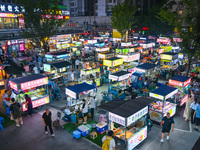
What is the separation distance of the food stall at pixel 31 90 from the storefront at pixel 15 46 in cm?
1920

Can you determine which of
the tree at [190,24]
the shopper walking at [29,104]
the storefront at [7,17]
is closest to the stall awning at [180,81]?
the tree at [190,24]

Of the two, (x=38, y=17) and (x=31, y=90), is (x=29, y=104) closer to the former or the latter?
(x=31, y=90)

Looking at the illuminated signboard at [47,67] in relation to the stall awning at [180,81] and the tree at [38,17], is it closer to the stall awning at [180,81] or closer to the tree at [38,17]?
the tree at [38,17]

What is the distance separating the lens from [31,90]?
15281 millimetres

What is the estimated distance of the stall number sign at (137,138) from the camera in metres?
9.32

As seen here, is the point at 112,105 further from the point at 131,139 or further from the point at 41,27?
the point at 41,27

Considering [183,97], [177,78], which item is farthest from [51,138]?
[177,78]

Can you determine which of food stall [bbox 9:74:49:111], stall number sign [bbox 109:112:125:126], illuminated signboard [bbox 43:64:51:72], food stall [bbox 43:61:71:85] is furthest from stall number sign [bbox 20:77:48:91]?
stall number sign [bbox 109:112:125:126]

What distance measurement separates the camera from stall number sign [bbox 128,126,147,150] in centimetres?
932

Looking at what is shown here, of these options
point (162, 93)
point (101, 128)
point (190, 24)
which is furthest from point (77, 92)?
point (190, 24)

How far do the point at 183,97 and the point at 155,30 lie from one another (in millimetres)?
54942

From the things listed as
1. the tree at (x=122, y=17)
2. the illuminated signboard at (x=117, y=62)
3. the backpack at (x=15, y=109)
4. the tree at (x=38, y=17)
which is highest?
the tree at (x=122, y=17)

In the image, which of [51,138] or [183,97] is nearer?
[51,138]

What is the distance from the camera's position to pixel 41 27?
84.9 ft
